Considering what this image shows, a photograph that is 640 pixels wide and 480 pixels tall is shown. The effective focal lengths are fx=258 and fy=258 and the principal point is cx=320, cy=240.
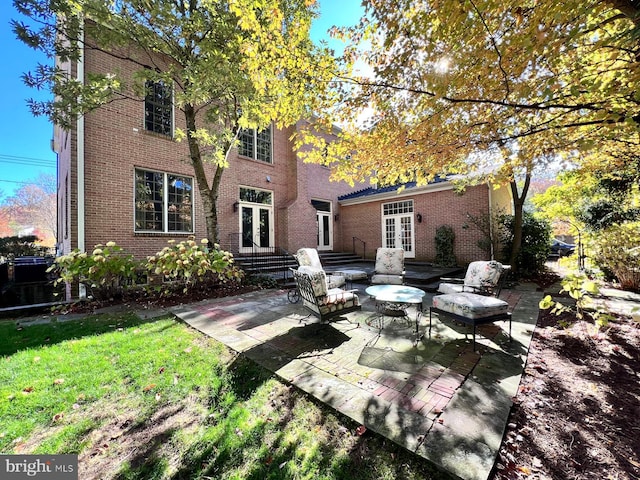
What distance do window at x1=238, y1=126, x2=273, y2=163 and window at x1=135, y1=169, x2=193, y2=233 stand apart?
303cm

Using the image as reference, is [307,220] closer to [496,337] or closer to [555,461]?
[496,337]

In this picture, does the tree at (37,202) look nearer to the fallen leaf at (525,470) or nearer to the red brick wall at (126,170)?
the red brick wall at (126,170)

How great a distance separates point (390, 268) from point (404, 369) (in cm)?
414

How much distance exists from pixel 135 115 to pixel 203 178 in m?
3.64

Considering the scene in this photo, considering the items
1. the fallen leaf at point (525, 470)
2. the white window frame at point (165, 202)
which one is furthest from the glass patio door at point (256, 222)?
the fallen leaf at point (525, 470)

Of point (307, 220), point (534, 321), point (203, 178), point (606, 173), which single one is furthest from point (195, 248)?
point (606, 173)

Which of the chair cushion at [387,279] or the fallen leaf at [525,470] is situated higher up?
the chair cushion at [387,279]

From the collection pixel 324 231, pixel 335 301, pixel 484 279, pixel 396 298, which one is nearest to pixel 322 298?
pixel 335 301

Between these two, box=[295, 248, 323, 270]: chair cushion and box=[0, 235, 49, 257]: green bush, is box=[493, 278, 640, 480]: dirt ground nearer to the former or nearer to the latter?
box=[295, 248, 323, 270]: chair cushion

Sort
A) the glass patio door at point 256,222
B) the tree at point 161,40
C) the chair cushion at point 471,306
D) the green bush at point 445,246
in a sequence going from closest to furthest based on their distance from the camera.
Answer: the chair cushion at point 471,306 → the tree at point 161,40 → the green bush at point 445,246 → the glass patio door at point 256,222

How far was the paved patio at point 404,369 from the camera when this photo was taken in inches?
78.3

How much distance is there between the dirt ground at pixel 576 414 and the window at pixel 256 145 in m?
11.6

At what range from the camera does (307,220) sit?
1299 cm

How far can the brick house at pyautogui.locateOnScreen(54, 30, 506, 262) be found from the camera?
7.82m
